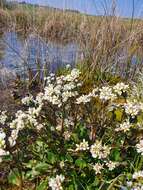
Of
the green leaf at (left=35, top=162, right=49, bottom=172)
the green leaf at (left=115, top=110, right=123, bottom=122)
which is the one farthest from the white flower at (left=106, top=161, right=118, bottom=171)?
the green leaf at (left=115, top=110, right=123, bottom=122)

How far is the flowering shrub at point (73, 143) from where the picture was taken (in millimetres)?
2389

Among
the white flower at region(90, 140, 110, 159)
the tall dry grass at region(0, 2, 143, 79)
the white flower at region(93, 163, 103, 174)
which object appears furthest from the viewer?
the tall dry grass at region(0, 2, 143, 79)

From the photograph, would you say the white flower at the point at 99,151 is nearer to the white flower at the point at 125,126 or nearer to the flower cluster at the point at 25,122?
the white flower at the point at 125,126

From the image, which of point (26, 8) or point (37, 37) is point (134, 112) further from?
point (26, 8)

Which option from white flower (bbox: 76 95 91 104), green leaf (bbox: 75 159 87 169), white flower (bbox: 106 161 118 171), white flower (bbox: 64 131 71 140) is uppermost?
white flower (bbox: 76 95 91 104)

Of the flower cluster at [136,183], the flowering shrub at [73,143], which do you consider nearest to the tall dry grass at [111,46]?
the flowering shrub at [73,143]

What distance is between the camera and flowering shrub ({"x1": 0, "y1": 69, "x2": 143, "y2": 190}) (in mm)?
2389

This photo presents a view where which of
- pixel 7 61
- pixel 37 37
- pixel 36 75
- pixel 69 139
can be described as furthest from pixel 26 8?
pixel 69 139

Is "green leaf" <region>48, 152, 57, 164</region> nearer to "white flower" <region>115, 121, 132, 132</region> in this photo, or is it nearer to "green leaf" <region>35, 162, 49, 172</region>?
"green leaf" <region>35, 162, 49, 172</region>

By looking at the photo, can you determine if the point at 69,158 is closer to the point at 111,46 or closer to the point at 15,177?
the point at 15,177

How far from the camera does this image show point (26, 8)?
7.73 metres

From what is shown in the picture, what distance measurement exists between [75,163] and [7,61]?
4.79 metres

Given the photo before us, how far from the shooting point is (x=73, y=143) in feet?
8.64

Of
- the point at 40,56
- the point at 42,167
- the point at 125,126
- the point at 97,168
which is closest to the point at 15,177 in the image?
the point at 42,167
